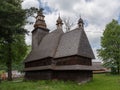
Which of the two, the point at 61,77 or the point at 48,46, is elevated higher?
the point at 48,46

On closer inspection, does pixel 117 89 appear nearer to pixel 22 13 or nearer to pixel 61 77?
pixel 61 77

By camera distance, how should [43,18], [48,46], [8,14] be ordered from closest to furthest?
[8,14], [48,46], [43,18]

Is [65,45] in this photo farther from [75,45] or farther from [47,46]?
[47,46]

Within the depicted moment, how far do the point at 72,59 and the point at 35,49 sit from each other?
13114 millimetres

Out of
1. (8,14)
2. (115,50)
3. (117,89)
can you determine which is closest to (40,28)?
(115,50)

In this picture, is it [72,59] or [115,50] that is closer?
[72,59]

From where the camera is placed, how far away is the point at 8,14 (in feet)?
68.2

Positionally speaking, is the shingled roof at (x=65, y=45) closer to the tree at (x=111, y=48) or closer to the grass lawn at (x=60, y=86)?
the grass lawn at (x=60, y=86)

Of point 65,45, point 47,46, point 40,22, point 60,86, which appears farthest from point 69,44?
point 40,22

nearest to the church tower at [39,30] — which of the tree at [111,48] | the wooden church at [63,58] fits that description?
the wooden church at [63,58]

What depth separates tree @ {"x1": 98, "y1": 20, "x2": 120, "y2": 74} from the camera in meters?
44.3

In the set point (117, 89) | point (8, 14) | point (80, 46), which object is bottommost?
point (117, 89)

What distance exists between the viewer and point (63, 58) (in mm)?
30031

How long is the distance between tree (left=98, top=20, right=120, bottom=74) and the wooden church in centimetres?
1384
